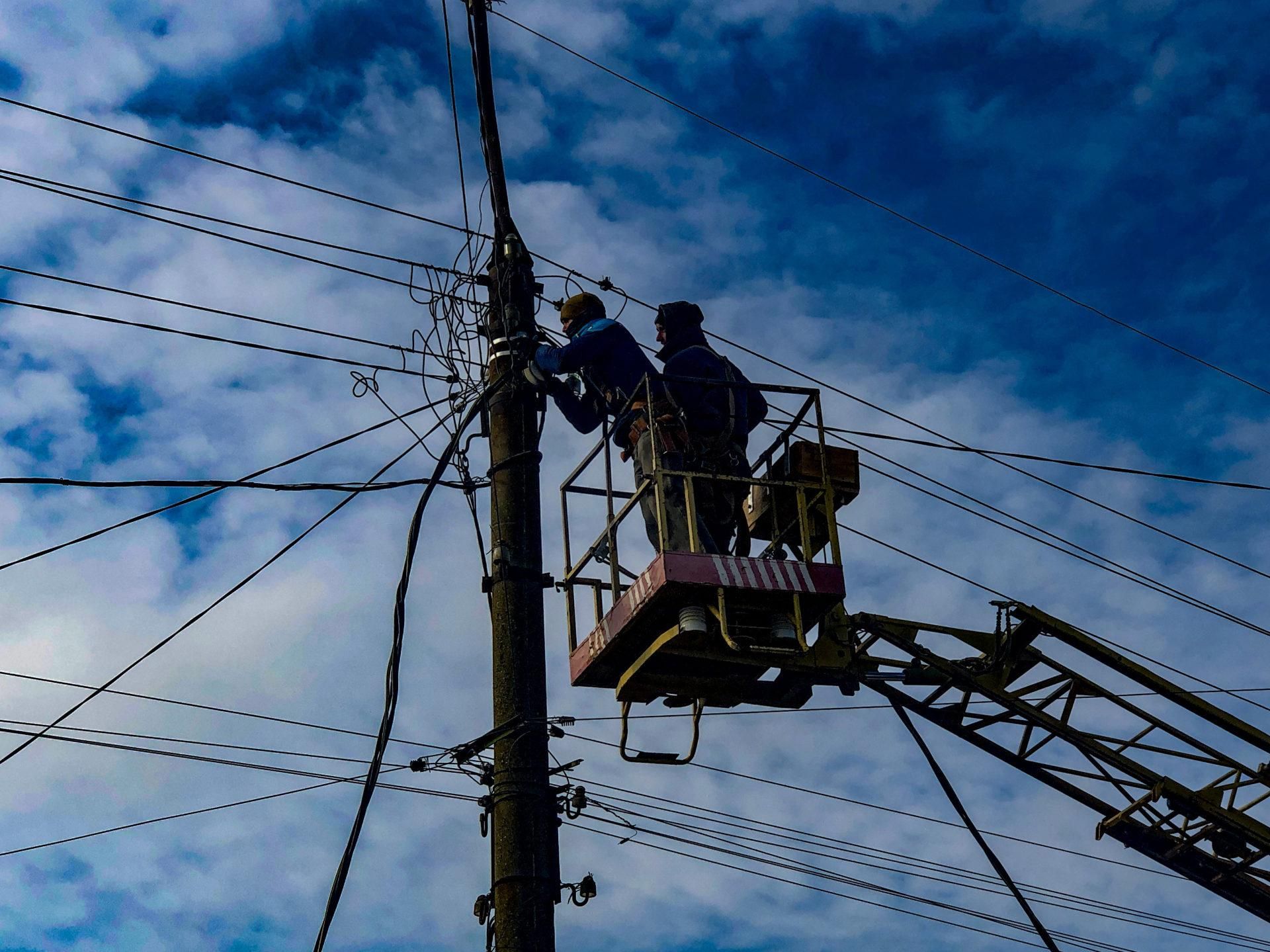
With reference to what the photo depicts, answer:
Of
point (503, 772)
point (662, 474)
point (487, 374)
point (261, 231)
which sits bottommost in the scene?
point (503, 772)

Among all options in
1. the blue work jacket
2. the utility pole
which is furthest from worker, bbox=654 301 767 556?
the utility pole

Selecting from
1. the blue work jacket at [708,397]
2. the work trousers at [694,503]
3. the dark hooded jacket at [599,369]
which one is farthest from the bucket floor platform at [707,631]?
the dark hooded jacket at [599,369]

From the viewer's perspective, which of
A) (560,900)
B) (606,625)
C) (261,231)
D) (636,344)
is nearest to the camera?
(560,900)

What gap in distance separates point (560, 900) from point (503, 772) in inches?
32.7

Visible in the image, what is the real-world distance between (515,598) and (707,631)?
1.27m

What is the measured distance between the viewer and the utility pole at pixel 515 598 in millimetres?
8375

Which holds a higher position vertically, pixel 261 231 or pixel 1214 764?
pixel 261 231

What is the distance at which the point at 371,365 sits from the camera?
1203 cm

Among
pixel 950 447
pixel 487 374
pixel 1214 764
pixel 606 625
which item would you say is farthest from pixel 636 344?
pixel 1214 764

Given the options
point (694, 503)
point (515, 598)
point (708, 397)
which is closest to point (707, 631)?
point (694, 503)

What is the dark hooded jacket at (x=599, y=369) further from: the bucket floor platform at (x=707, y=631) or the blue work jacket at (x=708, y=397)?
the bucket floor platform at (x=707, y=631)

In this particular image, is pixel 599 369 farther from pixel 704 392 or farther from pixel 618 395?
pixel 704 392

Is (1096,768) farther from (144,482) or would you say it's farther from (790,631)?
(144,482)

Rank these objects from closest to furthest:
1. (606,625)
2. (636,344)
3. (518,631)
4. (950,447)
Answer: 1. (518,631)
2. (606,625)
3. (636,344)
4. (950,447)
